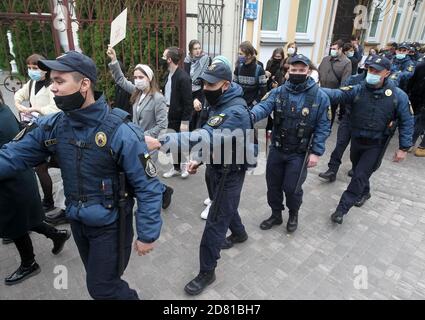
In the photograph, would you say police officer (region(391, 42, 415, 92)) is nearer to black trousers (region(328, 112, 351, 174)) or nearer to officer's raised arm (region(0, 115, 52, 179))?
black trousers (region(328, 112, 351, 174))

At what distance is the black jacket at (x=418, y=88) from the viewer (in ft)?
21.4

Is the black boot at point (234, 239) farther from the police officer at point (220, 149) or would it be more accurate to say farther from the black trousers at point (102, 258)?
the black trousers at point (102, 258)

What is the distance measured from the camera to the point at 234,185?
2.81 m

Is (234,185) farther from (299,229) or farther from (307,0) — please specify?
(307,0)

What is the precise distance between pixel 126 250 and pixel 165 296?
0.89 m

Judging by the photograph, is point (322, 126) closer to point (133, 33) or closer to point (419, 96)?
point (419, 96)

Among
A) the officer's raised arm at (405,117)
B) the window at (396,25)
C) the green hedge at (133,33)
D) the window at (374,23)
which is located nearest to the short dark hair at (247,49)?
the officer's raised arm at (405,117)

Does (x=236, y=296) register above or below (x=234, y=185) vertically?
below

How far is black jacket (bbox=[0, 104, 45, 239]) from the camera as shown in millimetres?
2615

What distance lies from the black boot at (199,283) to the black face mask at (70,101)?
1868mm

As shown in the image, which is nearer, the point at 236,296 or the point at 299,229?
the point at 236,296

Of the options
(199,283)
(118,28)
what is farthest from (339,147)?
(118,28)

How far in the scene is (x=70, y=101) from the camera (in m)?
1.89
